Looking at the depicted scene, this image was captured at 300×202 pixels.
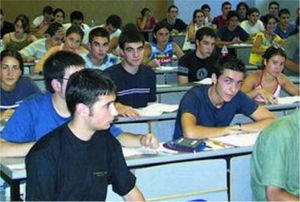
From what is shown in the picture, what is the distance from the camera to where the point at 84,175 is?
215cm

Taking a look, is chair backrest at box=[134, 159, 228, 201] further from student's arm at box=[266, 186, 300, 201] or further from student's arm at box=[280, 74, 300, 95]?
student's arm at box=[280, 74, 300, 95]

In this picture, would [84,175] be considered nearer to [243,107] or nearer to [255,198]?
[255,198]

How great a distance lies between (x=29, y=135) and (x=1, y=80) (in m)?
1.55

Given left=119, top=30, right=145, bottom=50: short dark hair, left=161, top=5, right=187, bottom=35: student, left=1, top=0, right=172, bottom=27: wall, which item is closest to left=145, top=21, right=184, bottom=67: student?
left=119, top=30, right=145, bottom=50: short dark hair

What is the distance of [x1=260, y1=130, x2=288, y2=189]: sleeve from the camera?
7.39 feet

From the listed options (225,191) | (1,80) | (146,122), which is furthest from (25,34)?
(225,191)

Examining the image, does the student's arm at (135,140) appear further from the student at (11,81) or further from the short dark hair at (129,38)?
the short dark hair at (129,38)

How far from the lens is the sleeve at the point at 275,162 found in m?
2.25

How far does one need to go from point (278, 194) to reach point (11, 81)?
2550mm

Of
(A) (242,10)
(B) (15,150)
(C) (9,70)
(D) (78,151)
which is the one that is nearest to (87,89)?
(D) (78,151)

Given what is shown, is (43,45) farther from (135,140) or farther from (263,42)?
(135,140)

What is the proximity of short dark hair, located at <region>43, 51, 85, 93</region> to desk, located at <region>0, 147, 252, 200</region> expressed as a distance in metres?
0.42

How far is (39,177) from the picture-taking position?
1.99 m

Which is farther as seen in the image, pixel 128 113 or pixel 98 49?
pixel 98 49
